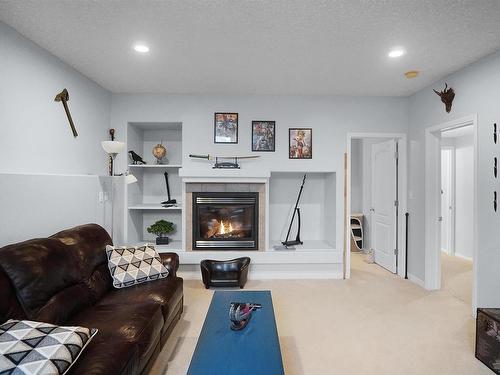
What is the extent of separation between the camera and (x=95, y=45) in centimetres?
263

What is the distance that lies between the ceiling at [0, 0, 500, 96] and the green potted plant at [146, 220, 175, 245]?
193 cm

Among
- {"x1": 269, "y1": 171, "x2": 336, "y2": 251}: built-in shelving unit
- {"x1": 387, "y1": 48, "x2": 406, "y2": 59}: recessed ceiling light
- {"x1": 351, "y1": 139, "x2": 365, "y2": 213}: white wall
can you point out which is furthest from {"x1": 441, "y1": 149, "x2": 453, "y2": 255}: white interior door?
{"x1": 387, "y1": 48, "x2": 406, "y2": 59}: recessed ceiling light

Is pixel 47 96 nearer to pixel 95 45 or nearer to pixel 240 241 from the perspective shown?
pixel 95 45

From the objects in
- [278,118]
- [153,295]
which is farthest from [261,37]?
[153,295]

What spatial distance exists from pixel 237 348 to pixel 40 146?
100 inches

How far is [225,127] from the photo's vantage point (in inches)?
159

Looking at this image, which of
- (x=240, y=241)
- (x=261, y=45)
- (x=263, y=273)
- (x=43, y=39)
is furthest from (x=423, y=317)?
(x=43, y=39)

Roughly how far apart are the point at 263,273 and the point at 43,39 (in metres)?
3.56

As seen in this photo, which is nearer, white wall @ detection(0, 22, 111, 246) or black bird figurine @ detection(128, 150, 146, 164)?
white wall @ detection(0, 22, 111, 246)

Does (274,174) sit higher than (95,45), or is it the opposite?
(95,45)

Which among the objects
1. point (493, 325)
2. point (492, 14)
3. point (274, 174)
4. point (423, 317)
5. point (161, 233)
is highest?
point (492, 14)

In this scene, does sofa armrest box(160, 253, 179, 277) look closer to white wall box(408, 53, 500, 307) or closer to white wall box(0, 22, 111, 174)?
white wall box(0, 22, 111, 174)

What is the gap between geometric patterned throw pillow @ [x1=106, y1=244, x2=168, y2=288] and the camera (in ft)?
8.17

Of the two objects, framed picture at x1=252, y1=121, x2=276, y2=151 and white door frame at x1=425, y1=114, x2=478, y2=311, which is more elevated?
framed picture at x1=252, y1=121, x2=276, y2=151
